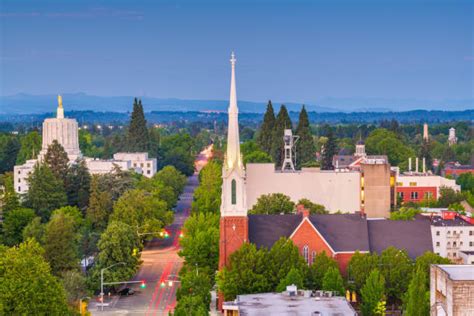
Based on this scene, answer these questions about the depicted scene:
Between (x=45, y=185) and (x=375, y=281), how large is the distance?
65198 mm

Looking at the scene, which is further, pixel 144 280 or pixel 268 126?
pixel 268 126

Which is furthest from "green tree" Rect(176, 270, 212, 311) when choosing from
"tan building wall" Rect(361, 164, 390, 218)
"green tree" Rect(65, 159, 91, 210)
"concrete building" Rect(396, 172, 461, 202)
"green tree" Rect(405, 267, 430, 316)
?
"concrete building" Rect(396, 172, 461, 202)

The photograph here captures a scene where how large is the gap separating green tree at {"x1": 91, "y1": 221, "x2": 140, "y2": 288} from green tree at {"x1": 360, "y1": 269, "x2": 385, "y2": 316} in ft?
89.6

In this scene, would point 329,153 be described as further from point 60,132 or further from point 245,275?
point 245,275

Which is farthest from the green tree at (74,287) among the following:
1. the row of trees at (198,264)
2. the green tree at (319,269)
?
the green tree at (319,269)

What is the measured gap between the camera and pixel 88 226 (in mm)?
126312

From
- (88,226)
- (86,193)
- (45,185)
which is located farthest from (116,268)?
(86,193)

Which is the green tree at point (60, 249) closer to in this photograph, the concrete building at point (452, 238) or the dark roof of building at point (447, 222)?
the concrete building at point (452, 238)

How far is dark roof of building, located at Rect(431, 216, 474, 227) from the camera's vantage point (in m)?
100

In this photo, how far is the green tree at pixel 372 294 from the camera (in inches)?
3145

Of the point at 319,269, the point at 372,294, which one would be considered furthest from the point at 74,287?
the point at 372,294

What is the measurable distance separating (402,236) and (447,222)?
35.4 feet

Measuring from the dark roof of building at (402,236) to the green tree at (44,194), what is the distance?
2107 inches

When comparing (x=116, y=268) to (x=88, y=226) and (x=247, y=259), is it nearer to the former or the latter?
(x=247, y=259)
